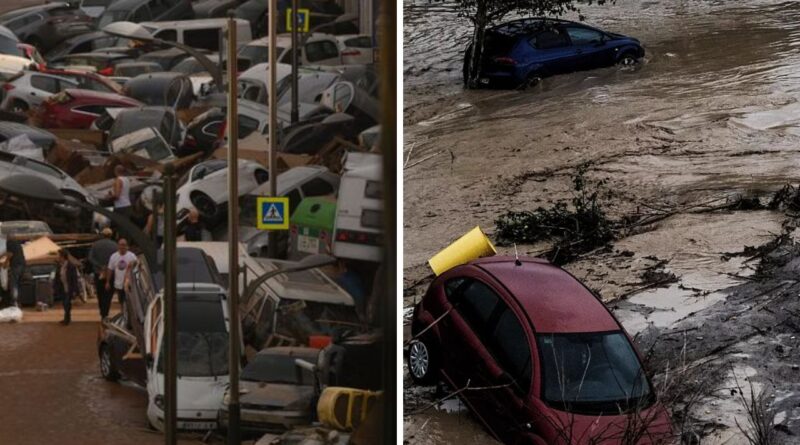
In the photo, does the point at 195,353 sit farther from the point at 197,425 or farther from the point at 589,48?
the point at 589,48

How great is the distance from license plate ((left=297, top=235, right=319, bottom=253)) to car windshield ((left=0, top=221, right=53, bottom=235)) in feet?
2.97

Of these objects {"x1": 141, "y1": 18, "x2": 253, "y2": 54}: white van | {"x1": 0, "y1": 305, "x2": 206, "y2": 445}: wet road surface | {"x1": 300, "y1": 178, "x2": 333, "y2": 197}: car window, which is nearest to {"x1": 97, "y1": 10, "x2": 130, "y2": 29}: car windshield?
{"x1": 141, "y1": 18, "x2": 253, "y2": 54}: white van

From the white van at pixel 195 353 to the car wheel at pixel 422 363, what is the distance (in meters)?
0.78

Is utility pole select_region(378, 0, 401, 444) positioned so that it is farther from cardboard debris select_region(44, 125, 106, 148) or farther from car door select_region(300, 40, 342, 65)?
cardboard debris select_region(44, 125, 106, 148)

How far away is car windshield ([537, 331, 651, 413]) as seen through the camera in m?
4.96

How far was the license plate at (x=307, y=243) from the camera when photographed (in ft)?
16.2

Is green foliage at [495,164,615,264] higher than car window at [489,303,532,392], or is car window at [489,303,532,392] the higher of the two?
green foliage at [495,164,615,264]

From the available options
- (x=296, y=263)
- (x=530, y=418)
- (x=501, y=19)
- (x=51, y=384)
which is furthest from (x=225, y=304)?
(x=501, y=19)

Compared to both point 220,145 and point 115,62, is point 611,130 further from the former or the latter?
point 115,62

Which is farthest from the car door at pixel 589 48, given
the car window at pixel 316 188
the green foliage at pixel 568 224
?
the car window at pixel 316 188

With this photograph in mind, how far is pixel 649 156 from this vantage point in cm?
537

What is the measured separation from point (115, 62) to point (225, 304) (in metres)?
0.97

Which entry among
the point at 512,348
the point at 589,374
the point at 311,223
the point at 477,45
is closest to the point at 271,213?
the point at 311,223

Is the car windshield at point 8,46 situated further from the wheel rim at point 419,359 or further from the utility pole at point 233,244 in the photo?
the wheel rim at point 419,359
